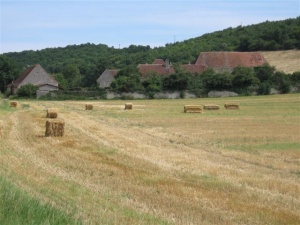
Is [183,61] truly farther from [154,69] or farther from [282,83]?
[282,83]

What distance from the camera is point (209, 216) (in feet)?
33.4

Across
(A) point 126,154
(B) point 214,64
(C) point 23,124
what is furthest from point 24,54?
(A) point 126,154

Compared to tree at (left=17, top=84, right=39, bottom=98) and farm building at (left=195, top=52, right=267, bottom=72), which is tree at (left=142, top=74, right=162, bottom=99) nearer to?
tree at (left=17, top=84, right=39, bottom=98)

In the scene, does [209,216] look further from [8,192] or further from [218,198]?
[8,192]

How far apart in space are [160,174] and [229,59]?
10805 cm

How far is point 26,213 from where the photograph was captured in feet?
24.3

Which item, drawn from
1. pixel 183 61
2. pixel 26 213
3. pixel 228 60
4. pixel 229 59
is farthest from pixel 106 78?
pixel 26 213

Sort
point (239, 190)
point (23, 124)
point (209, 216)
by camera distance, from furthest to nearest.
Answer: point (23, 124) → point (239, 190) → point (209, 216)

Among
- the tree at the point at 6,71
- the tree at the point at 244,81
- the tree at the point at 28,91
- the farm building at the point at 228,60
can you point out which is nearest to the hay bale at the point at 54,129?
the tree at the point at 244,81

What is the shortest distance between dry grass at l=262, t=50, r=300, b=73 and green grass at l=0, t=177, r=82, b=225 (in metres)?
99.8

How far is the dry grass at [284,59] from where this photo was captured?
109 meters

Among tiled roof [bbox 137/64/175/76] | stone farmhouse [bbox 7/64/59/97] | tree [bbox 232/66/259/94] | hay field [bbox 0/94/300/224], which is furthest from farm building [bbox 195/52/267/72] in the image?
hay field [bbox 0/94/300/224]

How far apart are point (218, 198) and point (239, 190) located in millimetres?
1159

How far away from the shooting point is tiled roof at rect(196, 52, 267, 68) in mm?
119738
